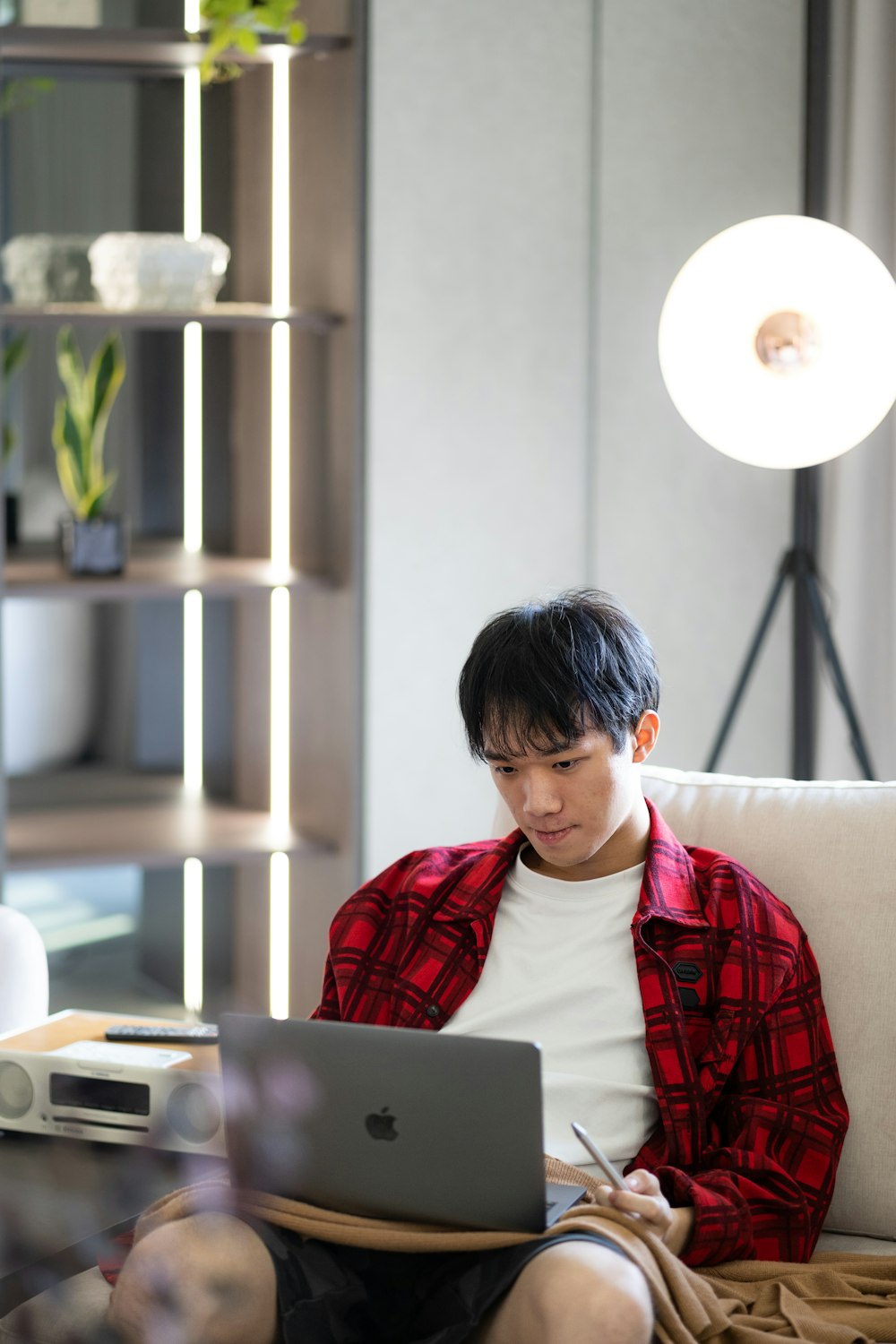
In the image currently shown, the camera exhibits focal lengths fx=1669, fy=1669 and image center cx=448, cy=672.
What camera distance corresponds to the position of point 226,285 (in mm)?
3475

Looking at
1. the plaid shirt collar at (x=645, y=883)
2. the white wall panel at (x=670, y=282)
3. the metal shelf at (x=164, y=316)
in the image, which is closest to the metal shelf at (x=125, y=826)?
the white wall panel at (x=670, y=282)

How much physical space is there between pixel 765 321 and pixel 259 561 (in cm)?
124

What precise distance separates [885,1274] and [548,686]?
25.2 inches

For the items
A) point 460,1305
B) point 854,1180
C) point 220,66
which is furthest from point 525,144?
point 460,1305

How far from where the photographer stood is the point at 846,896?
1766 millimetres

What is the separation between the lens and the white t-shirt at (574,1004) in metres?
1.63

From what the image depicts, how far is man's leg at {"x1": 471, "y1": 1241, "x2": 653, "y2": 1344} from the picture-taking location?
1.30m

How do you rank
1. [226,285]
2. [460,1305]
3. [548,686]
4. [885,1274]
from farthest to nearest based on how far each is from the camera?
[226,285] < [548,686] < [885,1274] < [460,1305]

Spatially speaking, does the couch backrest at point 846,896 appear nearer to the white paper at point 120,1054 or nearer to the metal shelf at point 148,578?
the white paper at point 120,1054

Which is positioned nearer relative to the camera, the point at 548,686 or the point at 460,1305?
the point at 460,1305

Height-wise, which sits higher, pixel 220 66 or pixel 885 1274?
pixel 220 66

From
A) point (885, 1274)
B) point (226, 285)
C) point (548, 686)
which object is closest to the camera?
point (885, 1274)

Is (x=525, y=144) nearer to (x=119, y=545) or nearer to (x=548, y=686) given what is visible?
(x=119, y=545)

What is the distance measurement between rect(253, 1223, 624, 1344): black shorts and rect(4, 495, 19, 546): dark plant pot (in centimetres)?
218
